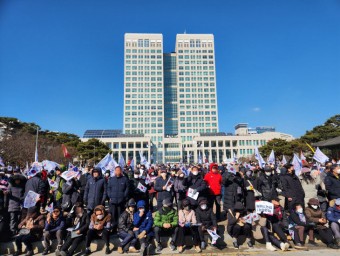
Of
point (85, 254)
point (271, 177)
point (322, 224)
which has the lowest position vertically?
point (85, 254)

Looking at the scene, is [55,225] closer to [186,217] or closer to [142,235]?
[142,235]

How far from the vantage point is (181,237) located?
5.89m

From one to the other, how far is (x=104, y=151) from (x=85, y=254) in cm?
A: 4593

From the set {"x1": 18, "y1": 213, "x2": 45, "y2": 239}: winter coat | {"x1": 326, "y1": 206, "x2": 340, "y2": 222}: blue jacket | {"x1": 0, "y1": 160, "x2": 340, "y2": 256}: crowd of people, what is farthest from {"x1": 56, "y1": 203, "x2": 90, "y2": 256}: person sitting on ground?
{"x1": 326, "y1": 206, "x2": 340, "y2": 222}: blue jacket

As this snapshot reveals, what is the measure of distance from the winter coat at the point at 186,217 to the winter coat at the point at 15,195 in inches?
179

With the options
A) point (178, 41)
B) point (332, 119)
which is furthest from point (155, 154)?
point (332, 119)

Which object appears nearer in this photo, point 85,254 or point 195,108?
point 85,254

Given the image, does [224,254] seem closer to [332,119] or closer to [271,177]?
[271,177]

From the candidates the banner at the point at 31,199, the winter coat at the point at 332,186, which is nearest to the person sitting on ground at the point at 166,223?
the banner at the point at 31,199

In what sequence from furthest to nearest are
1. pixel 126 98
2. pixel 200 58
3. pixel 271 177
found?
pixel 200 58
pixel 126 98
pixel 271 177

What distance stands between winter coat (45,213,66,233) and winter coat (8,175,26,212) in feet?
4.16

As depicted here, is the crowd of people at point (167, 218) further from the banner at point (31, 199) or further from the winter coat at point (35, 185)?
the banner at point (31, 199)

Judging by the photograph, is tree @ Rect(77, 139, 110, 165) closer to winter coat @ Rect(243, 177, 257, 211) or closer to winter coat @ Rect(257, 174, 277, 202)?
winter coat @ Rect(243, 177, 257, 211)

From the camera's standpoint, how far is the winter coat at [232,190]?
21.7 feet
